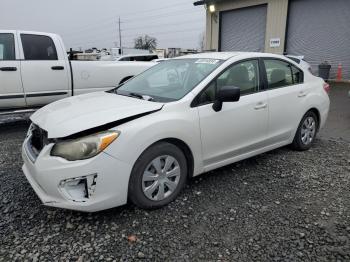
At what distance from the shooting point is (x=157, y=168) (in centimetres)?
319

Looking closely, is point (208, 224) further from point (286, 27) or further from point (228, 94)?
point (286, 27)

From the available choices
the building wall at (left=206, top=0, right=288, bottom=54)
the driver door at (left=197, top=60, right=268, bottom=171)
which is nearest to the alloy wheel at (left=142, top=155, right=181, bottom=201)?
the driver door at (left=197, top=60, right=268, bottom=171)

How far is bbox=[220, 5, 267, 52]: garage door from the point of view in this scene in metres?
17.3

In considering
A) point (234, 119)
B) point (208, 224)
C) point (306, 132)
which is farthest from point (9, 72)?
point (306, 132)

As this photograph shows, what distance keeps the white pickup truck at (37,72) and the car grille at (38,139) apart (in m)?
3.18

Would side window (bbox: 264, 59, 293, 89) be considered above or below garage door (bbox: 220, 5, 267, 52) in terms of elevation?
below

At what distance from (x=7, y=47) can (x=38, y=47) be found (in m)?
0.55

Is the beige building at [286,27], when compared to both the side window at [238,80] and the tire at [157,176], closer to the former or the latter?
the side window at [238,80]

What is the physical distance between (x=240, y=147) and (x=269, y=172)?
62cm

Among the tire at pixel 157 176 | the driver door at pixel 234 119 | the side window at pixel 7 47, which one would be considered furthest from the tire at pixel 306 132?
the side window at pixel 7 47

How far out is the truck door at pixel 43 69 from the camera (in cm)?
625

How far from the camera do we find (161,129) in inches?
123

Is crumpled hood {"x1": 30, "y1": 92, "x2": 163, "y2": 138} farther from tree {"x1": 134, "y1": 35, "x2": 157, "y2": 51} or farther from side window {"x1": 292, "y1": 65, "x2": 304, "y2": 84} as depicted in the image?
tree {"x1": 134, "y1": 35, "x2": 157, "y2": 51}

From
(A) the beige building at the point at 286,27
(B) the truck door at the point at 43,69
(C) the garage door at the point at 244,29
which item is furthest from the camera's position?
(C) the garage door at the point at 244,29
